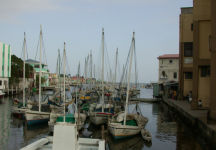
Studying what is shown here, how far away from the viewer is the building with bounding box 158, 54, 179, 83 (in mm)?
54688

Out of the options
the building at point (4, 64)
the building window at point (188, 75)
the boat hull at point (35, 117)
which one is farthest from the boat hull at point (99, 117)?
the building at point (4, 64)

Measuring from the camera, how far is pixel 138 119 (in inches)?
782

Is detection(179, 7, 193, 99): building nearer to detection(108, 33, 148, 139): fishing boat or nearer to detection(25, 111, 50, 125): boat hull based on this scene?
detection(108, 33, 148, 139): fishing boat

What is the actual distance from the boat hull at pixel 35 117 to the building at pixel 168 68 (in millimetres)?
35707

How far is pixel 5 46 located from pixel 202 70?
1916 inches

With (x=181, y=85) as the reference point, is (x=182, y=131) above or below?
below

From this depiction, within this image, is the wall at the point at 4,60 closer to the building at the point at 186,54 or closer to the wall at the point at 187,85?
the building at the point at 186,54

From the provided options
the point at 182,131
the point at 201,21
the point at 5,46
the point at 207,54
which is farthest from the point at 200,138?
the point at 5,46

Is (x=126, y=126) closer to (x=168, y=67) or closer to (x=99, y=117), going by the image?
(x=99, y=117)

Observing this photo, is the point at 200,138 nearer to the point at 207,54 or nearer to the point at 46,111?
the point at 207,54

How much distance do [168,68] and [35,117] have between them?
1529 inches

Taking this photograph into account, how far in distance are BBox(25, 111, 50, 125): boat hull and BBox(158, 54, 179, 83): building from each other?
117 feet

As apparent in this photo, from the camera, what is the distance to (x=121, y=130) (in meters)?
17.8

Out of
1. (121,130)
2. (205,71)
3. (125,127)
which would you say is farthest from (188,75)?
(121,130)
